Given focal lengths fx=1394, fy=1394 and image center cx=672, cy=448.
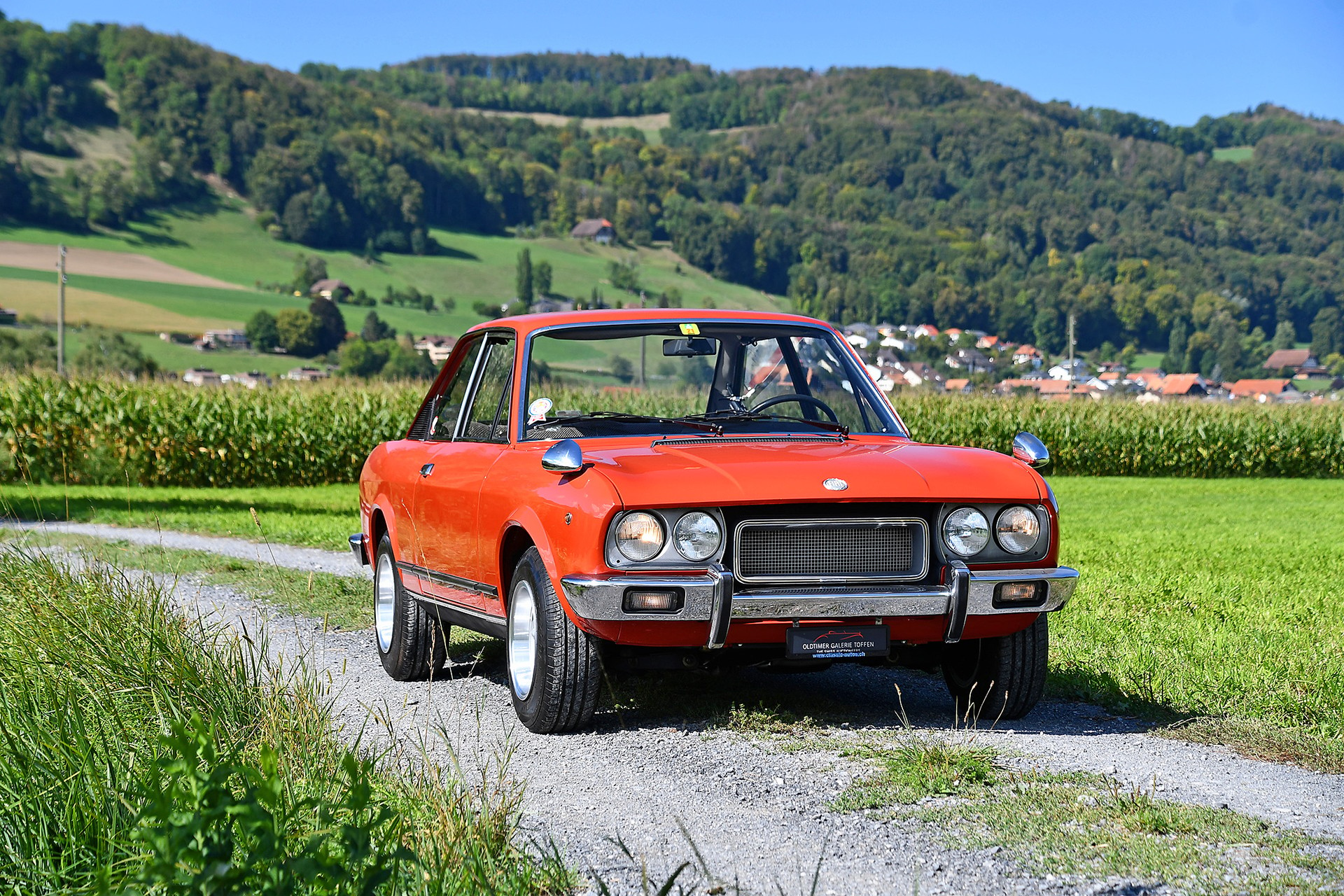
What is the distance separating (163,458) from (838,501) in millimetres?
27354

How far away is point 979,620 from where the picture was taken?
5.80 meters

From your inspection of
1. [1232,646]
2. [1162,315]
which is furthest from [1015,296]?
[1232,646]

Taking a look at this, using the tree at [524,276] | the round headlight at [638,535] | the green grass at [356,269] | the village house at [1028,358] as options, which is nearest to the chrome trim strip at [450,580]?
the round headlight at [638,535]

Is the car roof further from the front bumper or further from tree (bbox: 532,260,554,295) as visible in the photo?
tree (bbox: 532,260,554,295)

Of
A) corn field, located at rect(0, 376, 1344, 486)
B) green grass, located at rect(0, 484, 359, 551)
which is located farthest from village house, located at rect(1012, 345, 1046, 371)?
green grass, located at rect(0, 484, 359, 551)

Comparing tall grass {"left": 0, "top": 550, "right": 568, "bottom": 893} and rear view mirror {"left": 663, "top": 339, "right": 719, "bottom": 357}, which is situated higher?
rear view mirror {"left": 663, "top": 339, "right": 719, "bottom": 357}

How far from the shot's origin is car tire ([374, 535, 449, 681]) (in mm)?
7543

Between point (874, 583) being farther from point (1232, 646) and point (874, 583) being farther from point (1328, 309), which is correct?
point (1328, 309)

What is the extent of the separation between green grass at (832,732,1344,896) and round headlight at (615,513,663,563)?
120cm

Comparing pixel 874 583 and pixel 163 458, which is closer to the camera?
pixel 874 583

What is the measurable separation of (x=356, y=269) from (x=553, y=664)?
151656mm

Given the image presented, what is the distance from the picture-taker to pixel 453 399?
8070 millimetres

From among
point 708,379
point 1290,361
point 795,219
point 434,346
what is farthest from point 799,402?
point 795,219

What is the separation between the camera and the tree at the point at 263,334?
114 m
